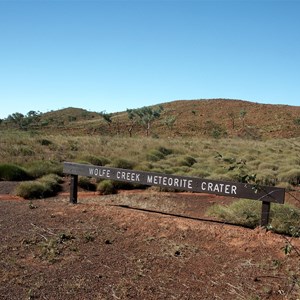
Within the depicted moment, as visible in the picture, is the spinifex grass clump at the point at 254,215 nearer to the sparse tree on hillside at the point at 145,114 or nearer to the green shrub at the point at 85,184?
the green shrub at the point at 85,184

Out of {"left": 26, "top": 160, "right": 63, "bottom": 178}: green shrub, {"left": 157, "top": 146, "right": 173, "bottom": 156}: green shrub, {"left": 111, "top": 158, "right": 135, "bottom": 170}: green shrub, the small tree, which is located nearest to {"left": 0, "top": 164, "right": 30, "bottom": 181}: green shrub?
{"left": 26, "top": 160, "right": 63, "bottom": 178}: green shrub

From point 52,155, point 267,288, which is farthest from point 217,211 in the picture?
point 52,155

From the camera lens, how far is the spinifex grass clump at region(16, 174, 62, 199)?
503 inches

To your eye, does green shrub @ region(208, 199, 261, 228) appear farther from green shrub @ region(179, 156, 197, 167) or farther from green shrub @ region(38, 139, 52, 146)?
green shrub @ region(38, 139, 52, 146)

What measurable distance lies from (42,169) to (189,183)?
10423mm

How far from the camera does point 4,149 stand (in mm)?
23250

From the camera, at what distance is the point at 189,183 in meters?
8.28

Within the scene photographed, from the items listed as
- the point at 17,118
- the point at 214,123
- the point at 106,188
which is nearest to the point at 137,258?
the point at 106,188

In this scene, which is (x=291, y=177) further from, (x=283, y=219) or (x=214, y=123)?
(x=214, y=123)

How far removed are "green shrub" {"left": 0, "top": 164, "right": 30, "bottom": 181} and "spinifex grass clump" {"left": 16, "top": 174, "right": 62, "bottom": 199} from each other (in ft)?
7.85

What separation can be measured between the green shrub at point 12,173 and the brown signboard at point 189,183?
6.93 m

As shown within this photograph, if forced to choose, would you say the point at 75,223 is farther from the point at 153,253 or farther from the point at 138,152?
the point at 138,152

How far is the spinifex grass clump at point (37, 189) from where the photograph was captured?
12.8m

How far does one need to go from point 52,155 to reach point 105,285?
60.4 ft
